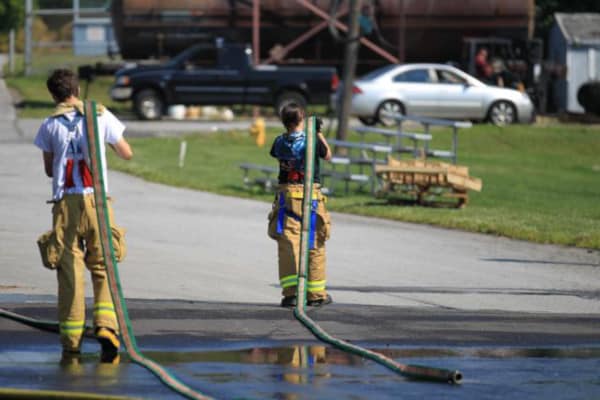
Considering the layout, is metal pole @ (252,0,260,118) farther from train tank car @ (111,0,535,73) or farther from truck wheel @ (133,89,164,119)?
truck wheel @ (133,89,164,119)

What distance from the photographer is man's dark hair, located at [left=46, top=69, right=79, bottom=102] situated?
8578 mm

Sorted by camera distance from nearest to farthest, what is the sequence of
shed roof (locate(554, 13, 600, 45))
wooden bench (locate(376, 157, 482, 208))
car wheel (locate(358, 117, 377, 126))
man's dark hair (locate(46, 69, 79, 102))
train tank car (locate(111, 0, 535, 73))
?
man's dark hair (locate(46, 69, 79, 102))
wooden bench (locate(376, 157, 482, 208))
car wheel (locate(358, 117, 377, 126))
train tank car (locate(111, 0, 535, 73))
shed roof (locate(554, 13, 600, 45))

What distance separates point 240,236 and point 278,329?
21.2 ft

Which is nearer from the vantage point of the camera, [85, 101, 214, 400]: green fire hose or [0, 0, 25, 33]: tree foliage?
[85, 101, 214, 400]: green fire hose

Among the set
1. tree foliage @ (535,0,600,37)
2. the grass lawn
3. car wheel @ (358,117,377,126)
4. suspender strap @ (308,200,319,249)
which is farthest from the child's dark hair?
tree foliage @ (535,0,600,37)

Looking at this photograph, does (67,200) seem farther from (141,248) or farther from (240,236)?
(240,236)

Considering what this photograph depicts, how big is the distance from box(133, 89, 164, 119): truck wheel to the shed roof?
12.9m

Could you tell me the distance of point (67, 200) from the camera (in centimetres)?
844

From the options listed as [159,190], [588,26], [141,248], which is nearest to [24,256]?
[141,248]

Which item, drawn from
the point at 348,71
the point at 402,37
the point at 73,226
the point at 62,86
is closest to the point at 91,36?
the point at 402,37

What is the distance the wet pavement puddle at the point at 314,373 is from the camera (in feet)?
24.0

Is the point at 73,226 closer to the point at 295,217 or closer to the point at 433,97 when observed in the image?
the point at 295,217

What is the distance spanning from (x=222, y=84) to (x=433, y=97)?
534 centimetres

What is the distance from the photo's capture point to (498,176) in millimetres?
26453
